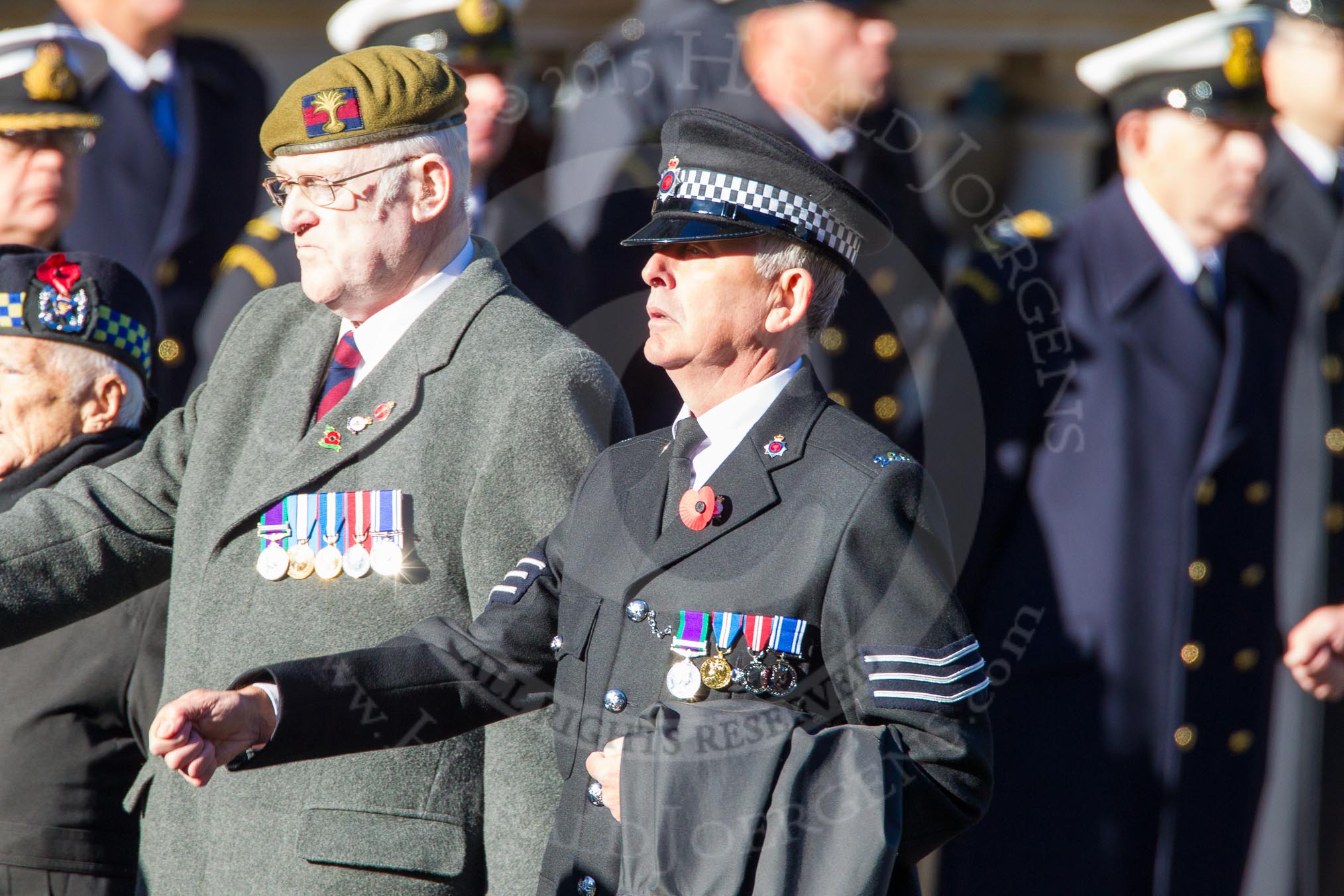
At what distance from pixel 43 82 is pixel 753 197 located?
2.68 meters

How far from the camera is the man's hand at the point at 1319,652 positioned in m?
3.86

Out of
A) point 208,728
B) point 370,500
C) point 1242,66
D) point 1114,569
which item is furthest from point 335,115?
point 1242,66

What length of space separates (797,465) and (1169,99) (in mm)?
2147

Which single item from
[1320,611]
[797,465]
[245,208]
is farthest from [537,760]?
[245,208]

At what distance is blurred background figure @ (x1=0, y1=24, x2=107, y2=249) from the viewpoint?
4230 mm

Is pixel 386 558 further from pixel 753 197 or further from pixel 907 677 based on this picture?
pixel 907 677

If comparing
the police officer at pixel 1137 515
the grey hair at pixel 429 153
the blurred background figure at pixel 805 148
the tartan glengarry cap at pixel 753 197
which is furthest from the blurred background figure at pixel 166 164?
the tartan glengarry cap at pixel 753 197

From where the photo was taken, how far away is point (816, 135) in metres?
4.11

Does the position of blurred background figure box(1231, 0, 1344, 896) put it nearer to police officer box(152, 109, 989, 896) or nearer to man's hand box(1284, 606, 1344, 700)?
man's hand box(1284, 606, 1344, 700)

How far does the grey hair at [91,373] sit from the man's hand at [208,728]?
1219mm

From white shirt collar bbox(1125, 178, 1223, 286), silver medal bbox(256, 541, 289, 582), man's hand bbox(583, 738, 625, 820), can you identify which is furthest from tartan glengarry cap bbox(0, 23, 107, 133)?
man's hand bbox(583, 738, 625, 820)

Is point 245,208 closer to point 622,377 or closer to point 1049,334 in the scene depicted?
point 622,377

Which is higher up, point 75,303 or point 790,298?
point 75,303

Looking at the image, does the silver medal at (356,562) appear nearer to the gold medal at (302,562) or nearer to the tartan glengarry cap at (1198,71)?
the gold medal at (302,562)
